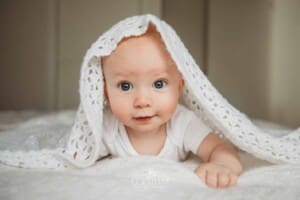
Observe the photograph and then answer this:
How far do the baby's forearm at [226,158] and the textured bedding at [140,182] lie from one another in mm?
20

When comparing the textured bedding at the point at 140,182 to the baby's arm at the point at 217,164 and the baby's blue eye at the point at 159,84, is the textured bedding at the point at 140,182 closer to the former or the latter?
the baby's arm at the point at 217,164

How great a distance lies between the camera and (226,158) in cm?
83

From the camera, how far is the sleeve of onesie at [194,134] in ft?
2.92

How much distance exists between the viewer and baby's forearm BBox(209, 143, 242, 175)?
2.69ft

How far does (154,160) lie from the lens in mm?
807

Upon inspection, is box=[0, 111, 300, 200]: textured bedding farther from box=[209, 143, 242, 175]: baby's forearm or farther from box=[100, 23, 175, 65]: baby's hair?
box=[100, 23, 175, 65]: baby's hair

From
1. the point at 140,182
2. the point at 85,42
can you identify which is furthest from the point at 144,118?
the point at 85,42

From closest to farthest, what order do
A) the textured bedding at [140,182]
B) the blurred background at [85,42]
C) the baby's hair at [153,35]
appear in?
the textured bedding at [140,182]
the baby's hair at [153,35]
the blurred background at [85,42]

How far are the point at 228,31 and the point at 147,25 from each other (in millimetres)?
984

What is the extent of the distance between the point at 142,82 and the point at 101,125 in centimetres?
13

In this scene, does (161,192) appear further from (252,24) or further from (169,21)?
(169,21)

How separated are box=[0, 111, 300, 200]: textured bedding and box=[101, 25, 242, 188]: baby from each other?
1.1 inches

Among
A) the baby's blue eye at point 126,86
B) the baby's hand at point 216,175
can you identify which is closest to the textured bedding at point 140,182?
the baby's hand at point 216,175

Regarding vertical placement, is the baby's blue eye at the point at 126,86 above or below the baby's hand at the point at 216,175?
above
